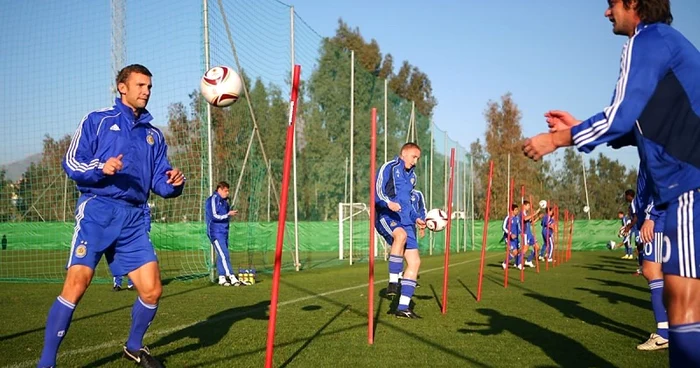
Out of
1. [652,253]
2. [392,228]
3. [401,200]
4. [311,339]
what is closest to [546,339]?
[652,253]

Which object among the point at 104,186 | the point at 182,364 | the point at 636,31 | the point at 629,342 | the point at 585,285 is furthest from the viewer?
the point at 585,285

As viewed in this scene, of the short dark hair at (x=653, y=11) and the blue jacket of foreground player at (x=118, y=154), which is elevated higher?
the short dark hair at (x=653, y=11)

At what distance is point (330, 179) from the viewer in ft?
91.1

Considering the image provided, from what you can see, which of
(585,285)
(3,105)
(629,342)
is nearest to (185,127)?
(3,105)

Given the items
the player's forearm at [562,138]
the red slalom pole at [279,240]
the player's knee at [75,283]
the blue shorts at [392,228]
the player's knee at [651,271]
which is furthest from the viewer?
the blue shorts at [392,228]

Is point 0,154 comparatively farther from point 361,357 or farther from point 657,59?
point 657,59

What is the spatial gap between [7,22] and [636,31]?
1790 centimetres

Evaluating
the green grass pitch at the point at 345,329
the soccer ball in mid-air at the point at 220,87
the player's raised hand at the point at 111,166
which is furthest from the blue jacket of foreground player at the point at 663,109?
the soccer ball in mid-air at the point at 220,87

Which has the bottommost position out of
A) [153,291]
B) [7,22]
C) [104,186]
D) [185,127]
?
[153,291]

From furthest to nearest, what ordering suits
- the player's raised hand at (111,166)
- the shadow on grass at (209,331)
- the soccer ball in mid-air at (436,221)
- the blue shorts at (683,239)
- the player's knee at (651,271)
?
the soccer ball in mid-air at (436,221) < the player's knee at (651,271) < the shadow on grass at (209,331) < the player's raised hand at (111,166) < the blue shorts at (683,239)

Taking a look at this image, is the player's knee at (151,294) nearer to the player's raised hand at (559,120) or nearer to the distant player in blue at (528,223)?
the player's raised hand at (559,120)

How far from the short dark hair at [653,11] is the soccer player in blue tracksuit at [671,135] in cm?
11

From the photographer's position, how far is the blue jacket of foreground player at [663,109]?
3.29 m

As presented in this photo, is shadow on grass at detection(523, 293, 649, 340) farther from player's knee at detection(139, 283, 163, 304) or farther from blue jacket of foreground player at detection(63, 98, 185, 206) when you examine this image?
blue jacket of foreground player at detection(63, 98, 185, 206)
